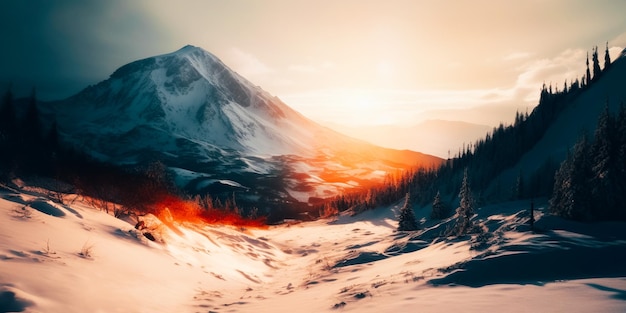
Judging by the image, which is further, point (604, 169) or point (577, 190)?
point (604, 169)


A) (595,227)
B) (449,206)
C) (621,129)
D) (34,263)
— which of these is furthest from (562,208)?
(449,206)

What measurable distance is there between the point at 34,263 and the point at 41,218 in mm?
5255

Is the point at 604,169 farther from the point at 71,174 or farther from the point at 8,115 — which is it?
the point at 8,115

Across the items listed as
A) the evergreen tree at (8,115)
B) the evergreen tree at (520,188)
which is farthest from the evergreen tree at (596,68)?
the evergreen tree at (8,115)

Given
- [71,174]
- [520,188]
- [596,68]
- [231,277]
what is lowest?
[231,277]

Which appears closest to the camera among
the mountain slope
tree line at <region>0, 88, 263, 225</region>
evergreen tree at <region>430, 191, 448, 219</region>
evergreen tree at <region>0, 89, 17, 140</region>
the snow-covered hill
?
the snow-covered hill

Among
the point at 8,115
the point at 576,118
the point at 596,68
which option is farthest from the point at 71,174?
the point at 596,68

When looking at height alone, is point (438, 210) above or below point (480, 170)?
below

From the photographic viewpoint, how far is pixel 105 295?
11570 millimetres

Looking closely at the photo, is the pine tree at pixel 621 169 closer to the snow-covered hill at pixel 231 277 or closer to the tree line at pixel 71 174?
the snow-covered hill at pixel 231 277

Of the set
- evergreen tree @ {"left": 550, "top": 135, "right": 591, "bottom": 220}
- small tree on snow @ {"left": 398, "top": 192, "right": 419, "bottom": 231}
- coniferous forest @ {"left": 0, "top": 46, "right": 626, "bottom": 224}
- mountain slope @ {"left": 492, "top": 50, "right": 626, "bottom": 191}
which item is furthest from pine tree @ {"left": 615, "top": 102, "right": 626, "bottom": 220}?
mountain slope @ {"left": 492, "top": 50, "right": 626, "bottom": 191}

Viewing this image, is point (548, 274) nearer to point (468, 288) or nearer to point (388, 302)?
point (468, 288)

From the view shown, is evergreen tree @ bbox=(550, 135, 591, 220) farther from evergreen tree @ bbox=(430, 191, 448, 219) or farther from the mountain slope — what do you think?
the mountain slope

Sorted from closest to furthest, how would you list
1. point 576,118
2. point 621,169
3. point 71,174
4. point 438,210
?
point 621,169, point 71,174, point 438,210, point 576,118
